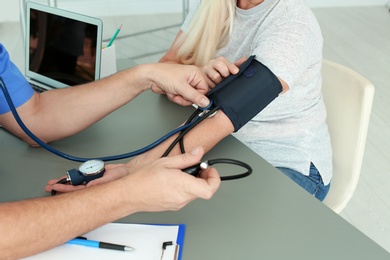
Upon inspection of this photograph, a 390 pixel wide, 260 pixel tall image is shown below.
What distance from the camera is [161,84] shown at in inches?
49.8

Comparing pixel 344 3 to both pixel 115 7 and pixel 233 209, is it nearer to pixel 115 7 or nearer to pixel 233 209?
pixel 115 7

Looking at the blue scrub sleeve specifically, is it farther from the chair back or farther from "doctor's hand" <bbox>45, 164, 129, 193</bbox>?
the chair back

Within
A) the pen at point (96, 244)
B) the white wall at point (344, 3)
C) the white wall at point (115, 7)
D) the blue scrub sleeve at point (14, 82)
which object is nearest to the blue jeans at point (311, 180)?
the pen at point (96, 244)

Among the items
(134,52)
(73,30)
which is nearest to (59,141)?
(73,30)

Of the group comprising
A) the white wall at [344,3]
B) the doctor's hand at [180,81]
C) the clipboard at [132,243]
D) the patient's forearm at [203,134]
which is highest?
the doctor's hand at [180,81]

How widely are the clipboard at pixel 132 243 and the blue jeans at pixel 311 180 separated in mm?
517

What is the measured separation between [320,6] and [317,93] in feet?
13.4

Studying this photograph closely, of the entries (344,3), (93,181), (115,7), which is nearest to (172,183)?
(93,181)

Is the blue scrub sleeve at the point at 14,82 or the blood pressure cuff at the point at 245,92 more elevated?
the blood pressure cuff at the point at 245,92

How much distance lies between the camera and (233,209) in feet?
3.12

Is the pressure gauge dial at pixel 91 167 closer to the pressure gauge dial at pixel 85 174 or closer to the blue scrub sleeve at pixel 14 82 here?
the pressure gauge dial at pixel 85 174

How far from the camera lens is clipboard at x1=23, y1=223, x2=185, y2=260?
0.83 metres

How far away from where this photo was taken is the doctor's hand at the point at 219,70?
44.9 inches

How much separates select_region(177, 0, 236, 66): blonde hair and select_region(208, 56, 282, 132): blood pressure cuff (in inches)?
13.8
